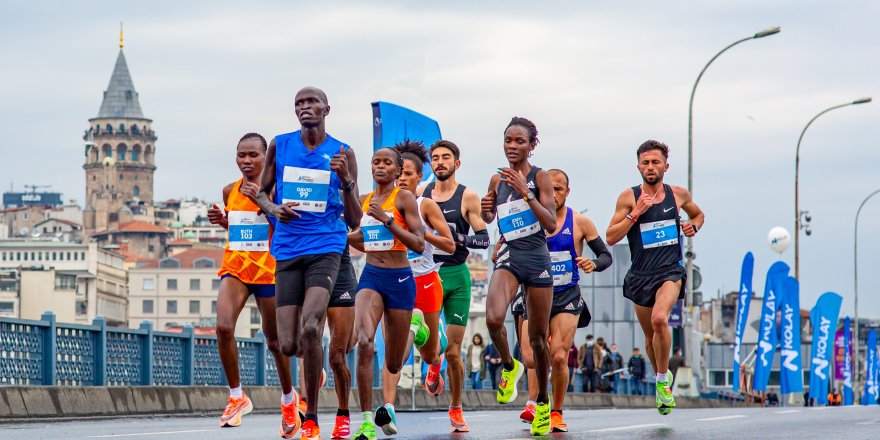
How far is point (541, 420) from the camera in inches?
504

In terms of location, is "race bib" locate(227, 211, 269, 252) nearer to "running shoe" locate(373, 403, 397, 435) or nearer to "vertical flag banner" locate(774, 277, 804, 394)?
"running shoe" locate(373, 403, 397, 435)

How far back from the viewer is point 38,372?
19781 mm

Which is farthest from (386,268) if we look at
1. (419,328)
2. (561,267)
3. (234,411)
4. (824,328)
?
(824,328)

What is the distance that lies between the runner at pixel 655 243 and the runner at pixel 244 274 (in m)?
3.53

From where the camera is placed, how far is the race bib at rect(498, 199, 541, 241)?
510 inches

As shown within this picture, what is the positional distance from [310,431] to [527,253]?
300 cm

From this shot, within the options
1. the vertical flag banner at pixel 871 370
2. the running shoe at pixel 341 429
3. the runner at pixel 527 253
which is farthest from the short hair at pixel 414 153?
the vertical flag banner at pixel 871 370

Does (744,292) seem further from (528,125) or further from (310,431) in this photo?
(310,431)

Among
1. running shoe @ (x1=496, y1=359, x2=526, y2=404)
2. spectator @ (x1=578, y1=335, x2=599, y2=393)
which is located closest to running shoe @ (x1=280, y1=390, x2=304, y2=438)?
running shoe @ (x1=496, y1=359, x2=526, y2=404)

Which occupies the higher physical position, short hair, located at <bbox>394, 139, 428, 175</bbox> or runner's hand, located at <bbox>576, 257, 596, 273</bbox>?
short hair, located at <bbox>394, 139, 428, 175</bbox>

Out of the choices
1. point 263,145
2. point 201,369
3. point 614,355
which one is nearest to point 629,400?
point 614,355

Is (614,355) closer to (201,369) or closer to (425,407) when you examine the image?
(425,407)

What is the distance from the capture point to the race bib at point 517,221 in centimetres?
1296

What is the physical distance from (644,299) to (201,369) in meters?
11.2
